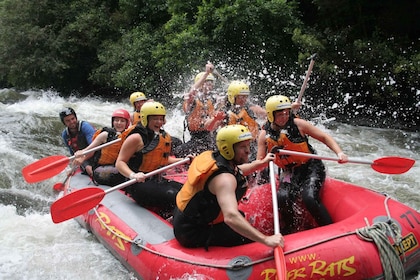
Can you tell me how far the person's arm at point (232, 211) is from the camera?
276 centimetres

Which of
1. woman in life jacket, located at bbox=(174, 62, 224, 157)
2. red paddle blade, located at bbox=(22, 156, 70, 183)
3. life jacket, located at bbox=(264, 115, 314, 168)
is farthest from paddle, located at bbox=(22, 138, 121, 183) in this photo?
life jacket, located at bbox=(264, 115, 314, 168)

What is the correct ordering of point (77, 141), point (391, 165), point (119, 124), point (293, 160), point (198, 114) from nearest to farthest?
point (293, 160) → point (391, 165) → point (119, 124) → point (77, 141) → point (198, 114)

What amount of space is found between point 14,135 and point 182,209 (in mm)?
7081

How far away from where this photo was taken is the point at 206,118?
242 inches

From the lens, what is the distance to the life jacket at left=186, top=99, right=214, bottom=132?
20.1 ft

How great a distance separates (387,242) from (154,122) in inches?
92.2

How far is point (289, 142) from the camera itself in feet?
12.9

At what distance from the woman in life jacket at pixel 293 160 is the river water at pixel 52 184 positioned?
5.08 ft

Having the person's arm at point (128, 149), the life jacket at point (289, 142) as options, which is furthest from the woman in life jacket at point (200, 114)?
the life jacket at point (289, 142)

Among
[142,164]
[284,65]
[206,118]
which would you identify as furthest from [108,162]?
[284,65]

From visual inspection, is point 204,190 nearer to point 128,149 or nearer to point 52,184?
point 128,149

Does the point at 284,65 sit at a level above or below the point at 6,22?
above

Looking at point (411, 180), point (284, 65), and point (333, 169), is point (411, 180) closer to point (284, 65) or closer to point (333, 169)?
point (333, 169)

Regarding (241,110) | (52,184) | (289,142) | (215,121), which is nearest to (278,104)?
(289,142)
